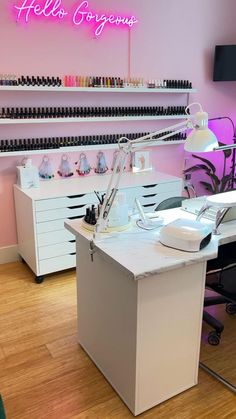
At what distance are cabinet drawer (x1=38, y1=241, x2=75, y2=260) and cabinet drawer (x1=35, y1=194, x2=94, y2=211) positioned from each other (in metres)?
0.33

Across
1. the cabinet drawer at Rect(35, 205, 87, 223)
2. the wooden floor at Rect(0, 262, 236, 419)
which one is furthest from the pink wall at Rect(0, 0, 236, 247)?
the wooden floor at Rect(0, 262, 236, 419)

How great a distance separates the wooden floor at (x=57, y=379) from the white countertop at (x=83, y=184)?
0.84 m

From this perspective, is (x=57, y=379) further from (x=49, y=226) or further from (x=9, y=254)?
(x=9, y=254)

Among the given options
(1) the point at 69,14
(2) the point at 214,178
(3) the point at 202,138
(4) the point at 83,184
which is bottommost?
(2) the point at 214,178

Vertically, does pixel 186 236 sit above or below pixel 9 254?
above

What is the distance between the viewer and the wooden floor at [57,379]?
1845 mm

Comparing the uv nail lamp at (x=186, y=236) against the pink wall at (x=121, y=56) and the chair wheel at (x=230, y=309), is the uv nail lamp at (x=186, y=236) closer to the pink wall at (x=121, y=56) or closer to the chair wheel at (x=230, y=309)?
the chair wheel at (x=230, y=309)

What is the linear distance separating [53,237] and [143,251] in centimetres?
140

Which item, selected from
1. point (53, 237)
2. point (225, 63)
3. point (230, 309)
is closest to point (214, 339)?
point (230, 309)

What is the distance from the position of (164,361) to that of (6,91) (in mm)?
2439

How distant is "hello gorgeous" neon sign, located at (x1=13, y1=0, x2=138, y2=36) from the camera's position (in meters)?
3.01

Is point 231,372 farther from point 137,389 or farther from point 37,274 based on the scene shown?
point 37,274

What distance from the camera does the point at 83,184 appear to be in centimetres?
329

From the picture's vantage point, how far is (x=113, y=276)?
1.82 m
